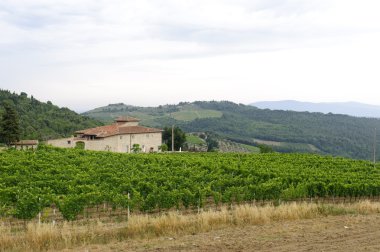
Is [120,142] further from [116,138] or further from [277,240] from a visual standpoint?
[277,240]

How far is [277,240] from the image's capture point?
35.9 ft

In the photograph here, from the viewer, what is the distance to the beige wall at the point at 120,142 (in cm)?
5838

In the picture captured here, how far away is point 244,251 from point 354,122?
6841 inches

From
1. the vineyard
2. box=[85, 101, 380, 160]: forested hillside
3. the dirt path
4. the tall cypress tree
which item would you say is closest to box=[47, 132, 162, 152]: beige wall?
the tall cypress tree

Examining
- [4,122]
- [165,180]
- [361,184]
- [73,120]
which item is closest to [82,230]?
[165,180]

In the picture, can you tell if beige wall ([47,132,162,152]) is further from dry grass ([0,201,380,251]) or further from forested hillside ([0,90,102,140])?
dry grass ([0,201,380,251])

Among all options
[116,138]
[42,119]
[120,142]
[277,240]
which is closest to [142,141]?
[120,142]

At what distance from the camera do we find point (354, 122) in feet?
564

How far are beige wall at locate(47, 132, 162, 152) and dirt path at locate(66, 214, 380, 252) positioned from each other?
4806 cm

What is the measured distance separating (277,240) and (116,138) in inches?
2038

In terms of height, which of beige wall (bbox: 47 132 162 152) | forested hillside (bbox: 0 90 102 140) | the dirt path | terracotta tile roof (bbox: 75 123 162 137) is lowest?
the dirt path

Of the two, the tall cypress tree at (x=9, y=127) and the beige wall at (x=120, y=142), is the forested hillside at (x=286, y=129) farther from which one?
the tall cypress tree at (x=9, y=127)

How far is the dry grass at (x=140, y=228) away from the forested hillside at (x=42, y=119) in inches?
2160

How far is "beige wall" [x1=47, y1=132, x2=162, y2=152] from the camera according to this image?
58.4 metres
